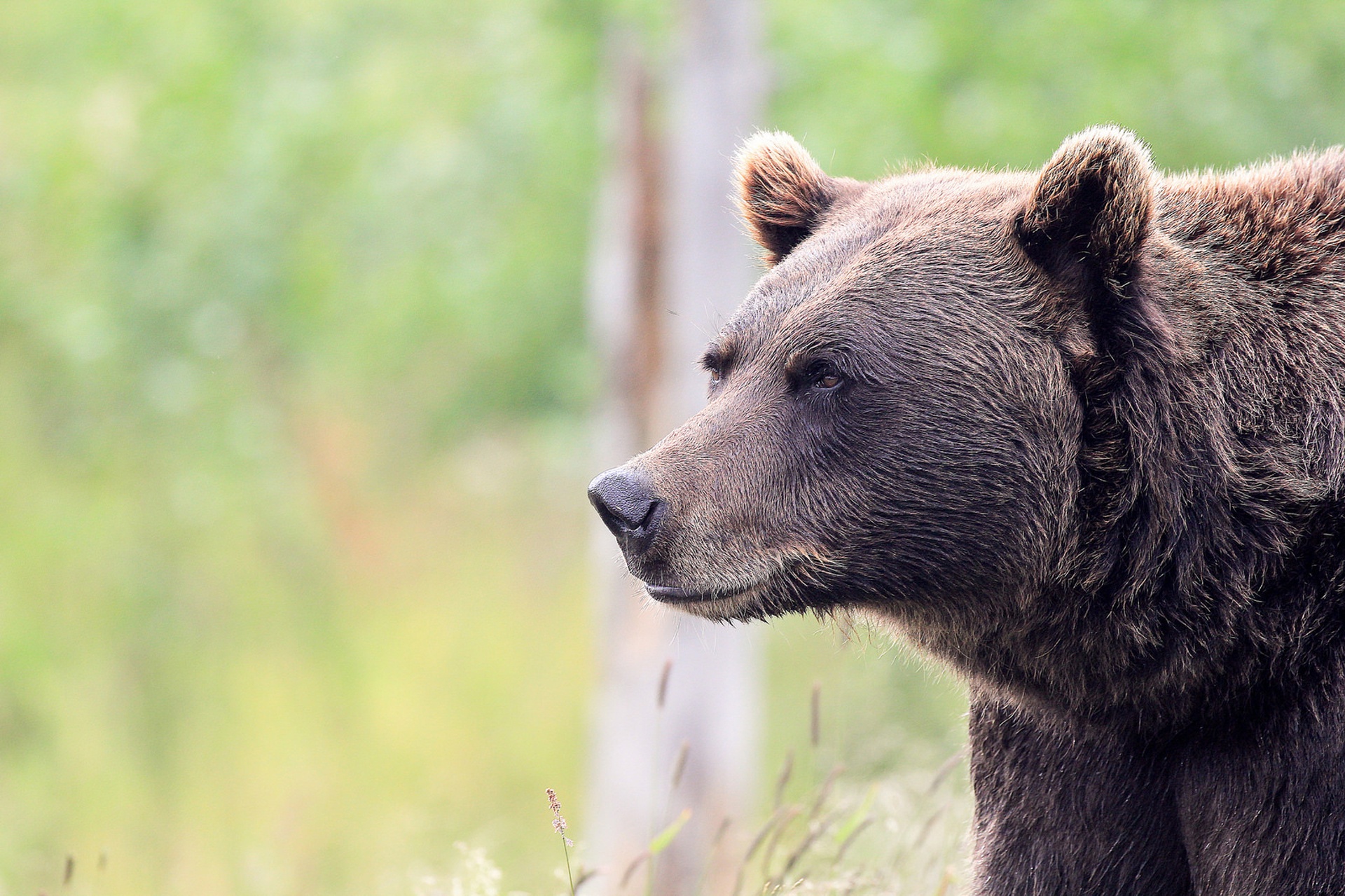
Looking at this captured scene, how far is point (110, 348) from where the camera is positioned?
14.2 metres

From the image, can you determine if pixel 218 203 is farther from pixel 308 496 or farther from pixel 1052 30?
pixel 1052 30

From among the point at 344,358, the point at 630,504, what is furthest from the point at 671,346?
the point at 630,504

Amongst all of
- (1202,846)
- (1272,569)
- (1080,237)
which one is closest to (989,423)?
(1080,237)

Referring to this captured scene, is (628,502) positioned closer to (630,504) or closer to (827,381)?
(630,504)

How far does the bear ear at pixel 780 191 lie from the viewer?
12.2 ft

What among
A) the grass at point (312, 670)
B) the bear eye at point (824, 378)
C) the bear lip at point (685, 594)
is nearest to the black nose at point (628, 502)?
the bear lip at point (685, 594)

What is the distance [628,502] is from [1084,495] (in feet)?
3.09

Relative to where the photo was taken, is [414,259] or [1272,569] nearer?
[1272,569]

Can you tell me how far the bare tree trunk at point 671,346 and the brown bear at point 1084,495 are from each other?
25.8ft

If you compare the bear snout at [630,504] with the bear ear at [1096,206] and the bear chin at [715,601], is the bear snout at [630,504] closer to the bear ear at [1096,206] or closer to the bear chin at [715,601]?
the bear chin at [715,601]

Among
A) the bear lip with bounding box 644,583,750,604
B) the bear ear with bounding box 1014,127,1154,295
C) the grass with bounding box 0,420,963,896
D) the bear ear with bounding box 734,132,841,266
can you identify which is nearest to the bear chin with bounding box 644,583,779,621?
Answer: the bear lip with bounding box 644,583,750,604

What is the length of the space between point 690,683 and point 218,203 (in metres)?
6.81

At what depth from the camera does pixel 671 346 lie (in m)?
11.6

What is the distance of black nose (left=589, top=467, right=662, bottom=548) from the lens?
3012 mm
